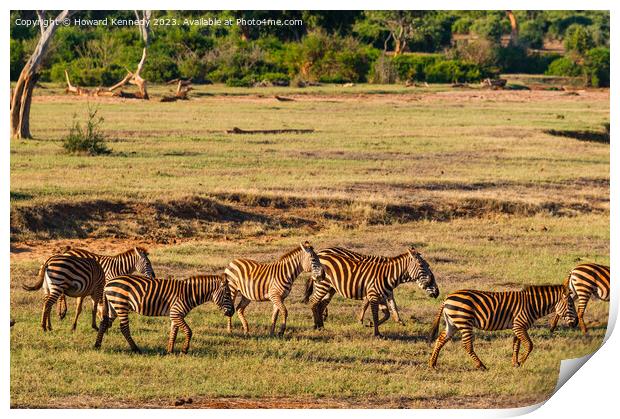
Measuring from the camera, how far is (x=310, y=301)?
1051 centimetres

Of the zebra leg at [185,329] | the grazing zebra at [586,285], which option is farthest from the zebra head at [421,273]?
the zebra leg at [185,329]

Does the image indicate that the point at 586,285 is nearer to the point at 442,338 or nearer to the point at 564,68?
the point at 442,338

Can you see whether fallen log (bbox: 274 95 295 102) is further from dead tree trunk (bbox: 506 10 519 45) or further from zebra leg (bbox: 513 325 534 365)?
zebra leg (bbox: 513 325 534 365)

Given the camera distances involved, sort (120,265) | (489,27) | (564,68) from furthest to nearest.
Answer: (564,68), (489,27), (120,265)

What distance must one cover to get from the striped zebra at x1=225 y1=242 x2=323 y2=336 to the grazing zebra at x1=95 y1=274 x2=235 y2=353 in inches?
21.6

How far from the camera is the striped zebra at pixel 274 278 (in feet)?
30.9

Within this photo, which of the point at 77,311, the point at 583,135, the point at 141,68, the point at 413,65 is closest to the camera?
the point at 77,311

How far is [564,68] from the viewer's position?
1552cm

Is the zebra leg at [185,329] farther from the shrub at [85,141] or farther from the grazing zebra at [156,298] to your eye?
the shrub at [85,141]

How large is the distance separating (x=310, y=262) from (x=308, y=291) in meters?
0.77

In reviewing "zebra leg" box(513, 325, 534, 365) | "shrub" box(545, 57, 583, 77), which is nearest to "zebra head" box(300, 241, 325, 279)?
"zebra leg" box(513, 325, 534, 365)

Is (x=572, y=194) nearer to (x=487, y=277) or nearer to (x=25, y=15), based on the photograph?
(x=487, y=277)

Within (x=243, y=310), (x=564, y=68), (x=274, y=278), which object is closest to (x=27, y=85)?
(x=243, y=310)
